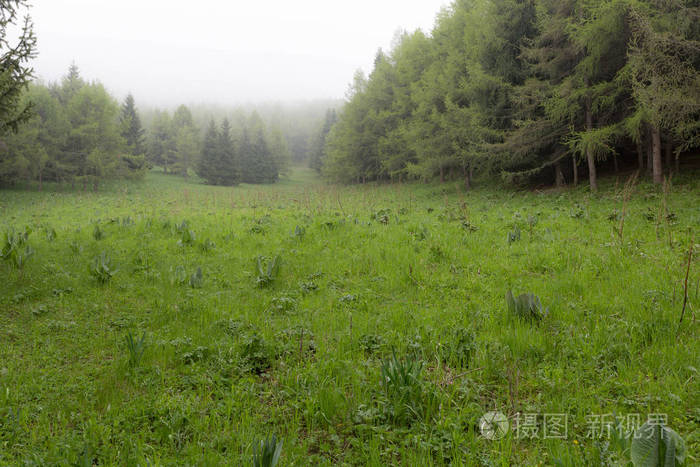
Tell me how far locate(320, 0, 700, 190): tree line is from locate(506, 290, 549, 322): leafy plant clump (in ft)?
33.4

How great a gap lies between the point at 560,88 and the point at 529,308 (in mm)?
13093

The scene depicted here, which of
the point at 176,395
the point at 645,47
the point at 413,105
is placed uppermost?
the point at 413,105

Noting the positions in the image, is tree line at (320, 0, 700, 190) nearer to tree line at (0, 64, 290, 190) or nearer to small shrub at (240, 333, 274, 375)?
small shrub at (240, 333, 274, 375)

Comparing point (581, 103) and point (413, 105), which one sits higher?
point (413, 105)

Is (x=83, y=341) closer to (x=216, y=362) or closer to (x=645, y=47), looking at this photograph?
(x=216, y=362)

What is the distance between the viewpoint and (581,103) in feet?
45.6

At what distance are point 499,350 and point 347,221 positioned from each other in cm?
698

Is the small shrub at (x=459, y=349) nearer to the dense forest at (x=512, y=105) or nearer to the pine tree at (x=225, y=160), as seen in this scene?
the dense forest at (x=512, y=105)

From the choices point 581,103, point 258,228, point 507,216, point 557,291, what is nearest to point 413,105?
point 581,103

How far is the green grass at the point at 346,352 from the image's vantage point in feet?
7.80

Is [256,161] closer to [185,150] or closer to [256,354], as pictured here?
[185,150]

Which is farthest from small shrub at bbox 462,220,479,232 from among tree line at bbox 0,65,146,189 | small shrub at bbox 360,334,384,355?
tree line at bbox 0,65,146,189

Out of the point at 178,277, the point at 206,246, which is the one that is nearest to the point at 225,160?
the point at 206,246

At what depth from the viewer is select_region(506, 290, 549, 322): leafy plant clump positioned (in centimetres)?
383
